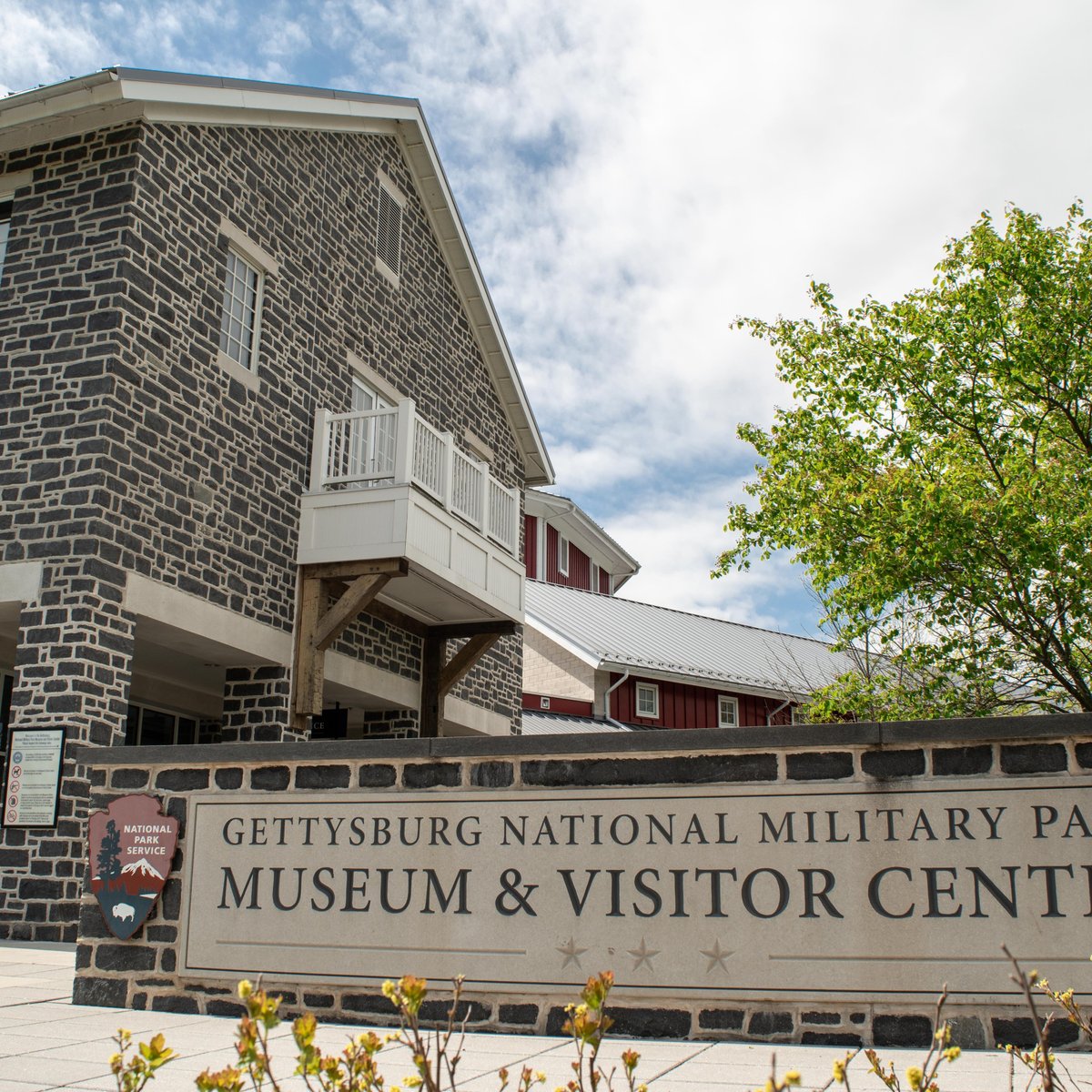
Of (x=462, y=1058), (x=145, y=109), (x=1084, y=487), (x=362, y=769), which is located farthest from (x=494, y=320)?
(x=462, y=1058)

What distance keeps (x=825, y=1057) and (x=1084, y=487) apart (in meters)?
11.5

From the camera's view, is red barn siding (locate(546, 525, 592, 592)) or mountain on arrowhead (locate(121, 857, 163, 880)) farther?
red barn siding (locate(546, 525, 592, 592))

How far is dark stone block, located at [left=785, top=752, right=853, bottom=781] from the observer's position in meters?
5.58

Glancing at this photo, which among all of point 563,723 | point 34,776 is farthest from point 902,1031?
point 563,723

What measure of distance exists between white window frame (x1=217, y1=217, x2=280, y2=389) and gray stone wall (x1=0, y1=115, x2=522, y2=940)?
4.4 inches

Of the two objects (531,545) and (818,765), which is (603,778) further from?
(531,545)

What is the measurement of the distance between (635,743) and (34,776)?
22.9ft

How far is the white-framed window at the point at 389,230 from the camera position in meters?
16.9

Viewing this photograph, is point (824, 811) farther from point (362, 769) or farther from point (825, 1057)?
point (362, 769)

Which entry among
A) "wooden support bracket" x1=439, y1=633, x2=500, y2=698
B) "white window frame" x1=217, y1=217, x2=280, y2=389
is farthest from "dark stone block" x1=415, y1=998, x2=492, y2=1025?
"wooden support bracket" x1=439, y1=633, x2=500, y2=698

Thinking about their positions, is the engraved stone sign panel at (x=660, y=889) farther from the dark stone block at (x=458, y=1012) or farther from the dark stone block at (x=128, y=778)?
the dark stone block at (x=128, y=778)

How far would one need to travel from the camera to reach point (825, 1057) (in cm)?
493

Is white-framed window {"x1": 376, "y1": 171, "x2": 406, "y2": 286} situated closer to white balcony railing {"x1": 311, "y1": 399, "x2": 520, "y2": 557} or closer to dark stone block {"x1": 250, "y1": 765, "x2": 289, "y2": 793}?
white balcony railing {"x1": 311, "y1": 399, "x2": 520, "y2": 557}

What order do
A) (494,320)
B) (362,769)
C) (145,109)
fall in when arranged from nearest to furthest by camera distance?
(362,769), (145,109), (494,320)
